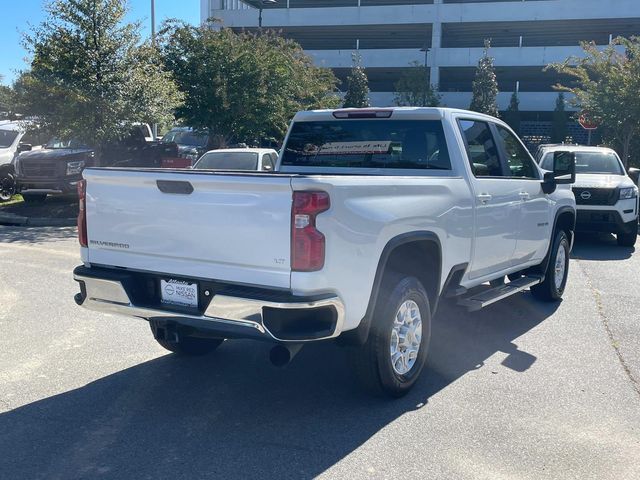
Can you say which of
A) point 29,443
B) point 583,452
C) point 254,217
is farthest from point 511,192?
point 29,443

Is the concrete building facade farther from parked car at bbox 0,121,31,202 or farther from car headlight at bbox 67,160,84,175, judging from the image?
car headlight at bbox 67,160,84,175

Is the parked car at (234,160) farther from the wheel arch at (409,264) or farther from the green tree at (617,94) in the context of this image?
the green tree at (617,94)

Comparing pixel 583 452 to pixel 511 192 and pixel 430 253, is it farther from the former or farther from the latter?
pixel 511 192

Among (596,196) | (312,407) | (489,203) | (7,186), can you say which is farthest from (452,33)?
(312,407)

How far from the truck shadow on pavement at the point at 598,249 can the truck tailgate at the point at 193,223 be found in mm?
8428

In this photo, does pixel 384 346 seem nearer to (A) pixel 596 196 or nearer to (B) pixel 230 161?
(A) pixel 596 196

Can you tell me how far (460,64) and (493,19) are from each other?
3.68 m

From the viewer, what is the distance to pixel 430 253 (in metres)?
4.90

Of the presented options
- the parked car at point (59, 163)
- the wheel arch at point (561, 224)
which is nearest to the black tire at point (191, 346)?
the wheel arch at point (561, 224)

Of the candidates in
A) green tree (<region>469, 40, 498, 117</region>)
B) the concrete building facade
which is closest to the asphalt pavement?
green tree (<region>469, 40, 498, 117</region>)

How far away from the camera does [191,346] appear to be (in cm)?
553

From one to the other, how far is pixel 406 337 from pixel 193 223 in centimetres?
173

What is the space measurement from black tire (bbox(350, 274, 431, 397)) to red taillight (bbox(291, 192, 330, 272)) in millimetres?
880

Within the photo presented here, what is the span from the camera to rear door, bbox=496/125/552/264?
6.36 m
